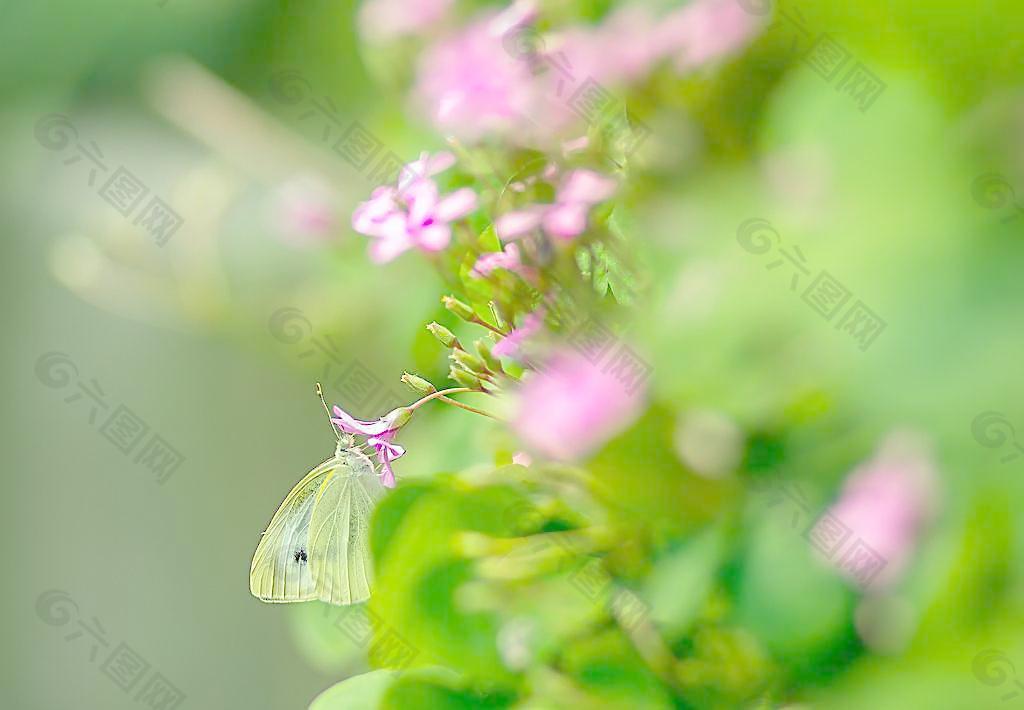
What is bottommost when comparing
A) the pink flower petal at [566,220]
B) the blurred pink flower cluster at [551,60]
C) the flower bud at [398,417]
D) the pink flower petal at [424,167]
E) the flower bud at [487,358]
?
the flower bud at [398,417]

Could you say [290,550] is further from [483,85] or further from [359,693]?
[483,85]

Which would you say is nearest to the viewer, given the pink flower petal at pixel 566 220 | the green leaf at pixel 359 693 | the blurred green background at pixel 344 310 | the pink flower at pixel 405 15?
the blurred green background at pixel 344 310

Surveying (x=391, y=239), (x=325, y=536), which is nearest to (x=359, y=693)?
(x=325, y=536)

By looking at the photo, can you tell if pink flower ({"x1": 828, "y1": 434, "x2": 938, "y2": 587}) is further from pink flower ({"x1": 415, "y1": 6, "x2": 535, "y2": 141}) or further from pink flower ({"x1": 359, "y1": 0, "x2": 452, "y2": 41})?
pink flower ({"x1": 359, "y1": 0, "x2": 452, "y2": 41})

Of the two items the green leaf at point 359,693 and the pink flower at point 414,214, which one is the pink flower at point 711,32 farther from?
the green leaf at point 359,693

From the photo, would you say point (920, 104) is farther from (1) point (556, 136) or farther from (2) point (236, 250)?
(2) point (236, 250)

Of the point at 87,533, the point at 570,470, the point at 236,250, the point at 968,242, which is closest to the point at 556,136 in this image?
the point at 570,470

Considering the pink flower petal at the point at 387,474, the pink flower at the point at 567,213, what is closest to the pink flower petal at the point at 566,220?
the pink flower at the point at 567,213
